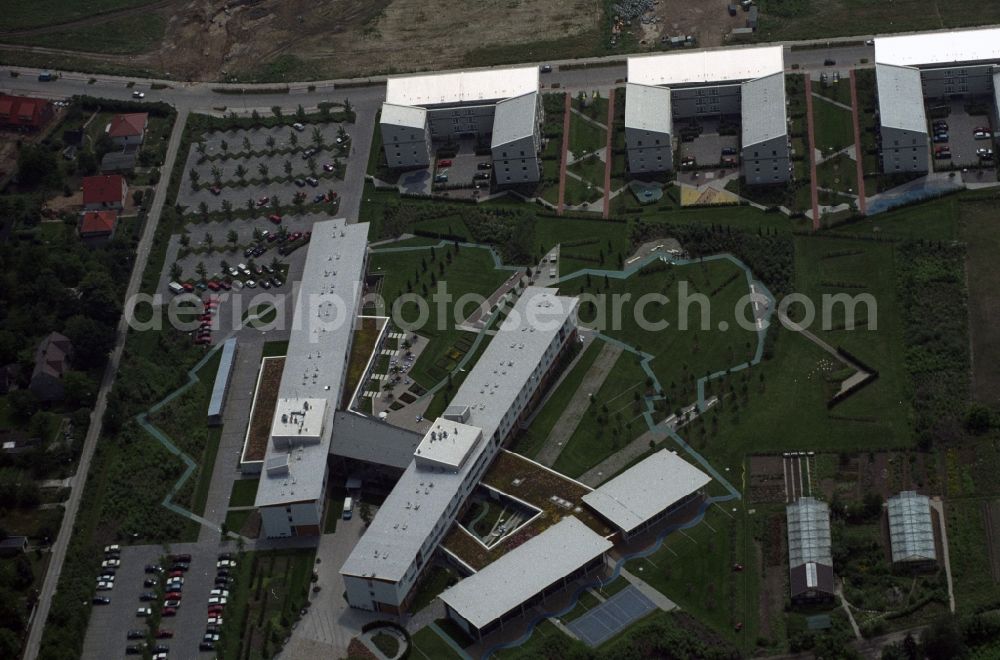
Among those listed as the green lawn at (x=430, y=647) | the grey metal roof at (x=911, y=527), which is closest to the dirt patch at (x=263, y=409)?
the green lawn at (x=430, y=647)

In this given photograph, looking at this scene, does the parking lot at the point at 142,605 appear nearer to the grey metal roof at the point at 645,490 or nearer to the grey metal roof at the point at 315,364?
the grey metal roof at the point at 315,364

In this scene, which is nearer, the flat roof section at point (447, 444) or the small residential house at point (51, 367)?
the flat roof section at point (447, 444)

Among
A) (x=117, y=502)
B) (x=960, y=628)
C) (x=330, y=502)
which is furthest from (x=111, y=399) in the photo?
(x=960, y=628)

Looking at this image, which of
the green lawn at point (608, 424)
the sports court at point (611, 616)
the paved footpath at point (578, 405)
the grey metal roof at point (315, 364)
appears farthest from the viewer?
the paved footpath at point (578, 405)

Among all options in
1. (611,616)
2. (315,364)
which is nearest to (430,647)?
(611,616)

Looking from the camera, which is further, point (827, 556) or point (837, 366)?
point (837, 366)

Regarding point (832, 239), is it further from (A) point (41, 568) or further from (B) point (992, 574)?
(A) point (41, 568)
